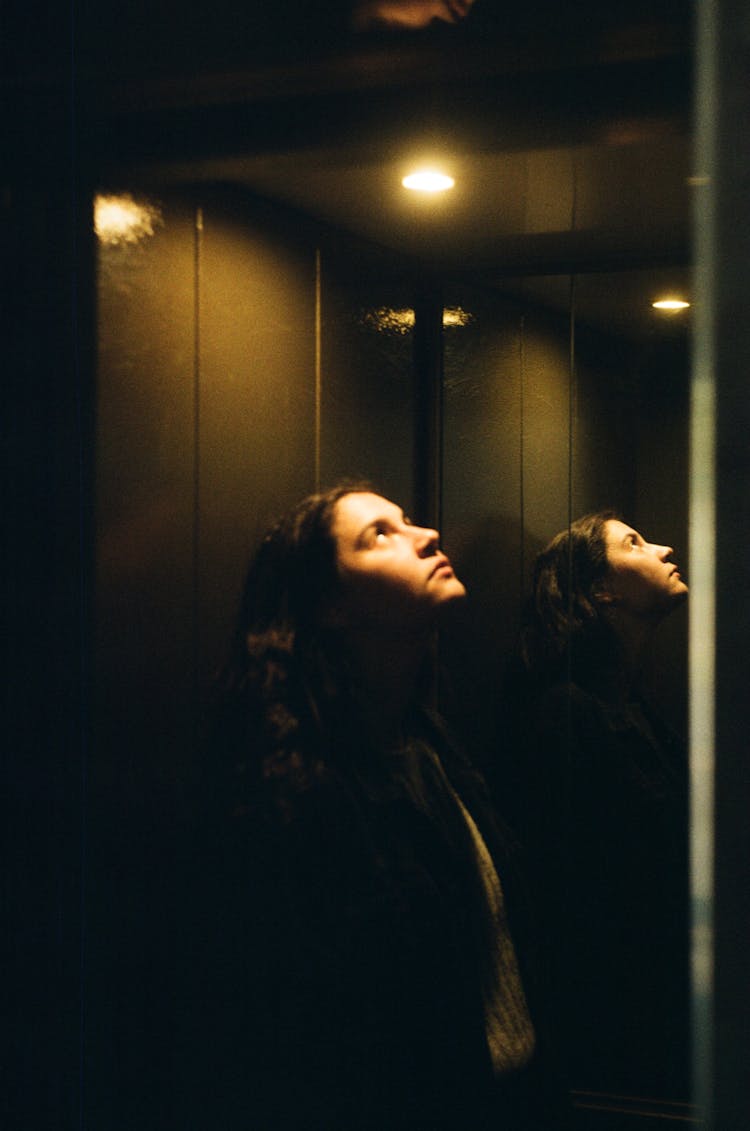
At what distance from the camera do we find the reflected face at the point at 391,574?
2.28 meters

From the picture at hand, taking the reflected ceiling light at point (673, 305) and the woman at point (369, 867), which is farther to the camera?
the woman at point (369, 867)

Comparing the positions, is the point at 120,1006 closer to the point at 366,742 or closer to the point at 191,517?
the point at 366,742

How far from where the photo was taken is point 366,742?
231 centimetres

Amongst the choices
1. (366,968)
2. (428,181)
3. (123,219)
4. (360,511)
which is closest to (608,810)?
(366,968)

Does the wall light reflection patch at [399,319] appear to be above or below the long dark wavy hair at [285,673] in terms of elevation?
above

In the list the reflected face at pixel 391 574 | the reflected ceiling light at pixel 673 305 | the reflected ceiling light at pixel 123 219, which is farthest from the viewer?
the reflected ceiling light at pixel 123 219

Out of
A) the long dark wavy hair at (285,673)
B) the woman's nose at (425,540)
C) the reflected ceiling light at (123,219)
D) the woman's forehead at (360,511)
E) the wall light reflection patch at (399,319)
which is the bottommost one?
the long dark wavy hair at (285,673)

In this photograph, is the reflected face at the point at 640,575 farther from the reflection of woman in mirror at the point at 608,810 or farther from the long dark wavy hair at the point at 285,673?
the long dark wavy hair at the point at 285,673

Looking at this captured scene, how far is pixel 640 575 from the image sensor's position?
2.21 metres

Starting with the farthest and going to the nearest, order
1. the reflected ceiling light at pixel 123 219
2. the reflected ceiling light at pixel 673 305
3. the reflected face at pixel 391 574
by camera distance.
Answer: the reflected ceiling light at pixel 123 219
the reflected face at pixel 391 574
the reflected ceiling light at pixel 673 305

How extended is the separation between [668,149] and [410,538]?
74 centimetres

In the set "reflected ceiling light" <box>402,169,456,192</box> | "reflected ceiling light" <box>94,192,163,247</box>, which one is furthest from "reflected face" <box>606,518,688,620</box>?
"reflected ceiling light" <box>94,192,163,247</box>

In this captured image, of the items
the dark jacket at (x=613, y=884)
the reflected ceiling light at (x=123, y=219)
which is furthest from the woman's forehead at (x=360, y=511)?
the reflected ceiling light at (x=123, y=219)

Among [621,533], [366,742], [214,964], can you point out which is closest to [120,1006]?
[214,964]
